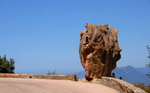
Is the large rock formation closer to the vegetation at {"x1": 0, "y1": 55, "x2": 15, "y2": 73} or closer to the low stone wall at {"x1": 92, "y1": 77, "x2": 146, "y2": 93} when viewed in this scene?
the low stone wall at {"x1": 92, "y1": 77, "x2": 146, "y2": 93}

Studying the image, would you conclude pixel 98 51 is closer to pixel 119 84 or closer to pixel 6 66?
pixel 119 84

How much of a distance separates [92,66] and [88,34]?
2.45m

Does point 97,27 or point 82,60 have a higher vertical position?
Result: point 97,27

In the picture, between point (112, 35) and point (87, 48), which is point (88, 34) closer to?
point (87, 48)

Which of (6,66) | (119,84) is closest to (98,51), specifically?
(119,84)

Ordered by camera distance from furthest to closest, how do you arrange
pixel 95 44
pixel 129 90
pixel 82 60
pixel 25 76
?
1. pixel 82 60
2. pixel 95 44
3. pixel 25 76
4. pixel 129 90

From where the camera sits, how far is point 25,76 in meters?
13.5

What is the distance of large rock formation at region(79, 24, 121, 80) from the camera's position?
16781 mm

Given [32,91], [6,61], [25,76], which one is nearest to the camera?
[32,91]

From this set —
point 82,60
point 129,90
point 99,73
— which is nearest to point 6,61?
point 82,60

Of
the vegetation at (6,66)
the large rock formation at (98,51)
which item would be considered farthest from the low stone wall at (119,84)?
the vegetation at (6,66)

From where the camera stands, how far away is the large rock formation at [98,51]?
1678 cm

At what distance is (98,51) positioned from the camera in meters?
16.7

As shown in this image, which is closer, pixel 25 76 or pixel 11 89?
pixel 11 89
